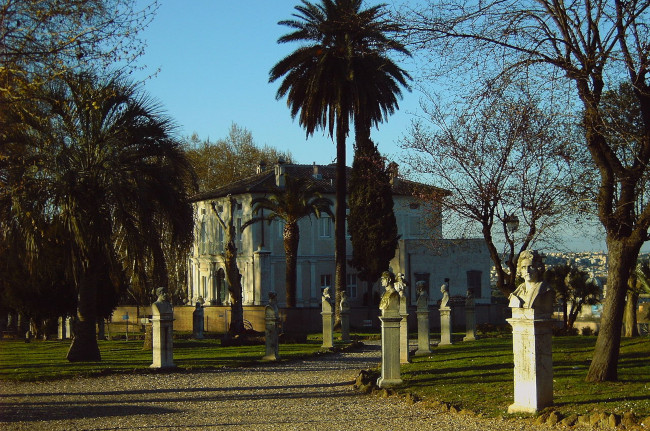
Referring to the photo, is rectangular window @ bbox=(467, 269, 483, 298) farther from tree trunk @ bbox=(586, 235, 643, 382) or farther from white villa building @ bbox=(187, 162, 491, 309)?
tree trunk @ bbox=(586, 235, 643, 382)

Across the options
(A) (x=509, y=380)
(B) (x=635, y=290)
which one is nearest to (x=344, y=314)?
(B) (x=635, y=290)

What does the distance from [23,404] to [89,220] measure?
20.0 feet

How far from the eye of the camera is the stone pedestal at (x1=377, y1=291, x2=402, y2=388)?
14211 mm

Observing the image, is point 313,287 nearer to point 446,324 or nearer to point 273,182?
point 273,182

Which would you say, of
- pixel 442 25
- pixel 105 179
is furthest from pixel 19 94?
pixel 105 179

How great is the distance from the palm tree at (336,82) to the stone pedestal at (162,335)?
16430 millimetres

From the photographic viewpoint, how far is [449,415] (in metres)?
11.1

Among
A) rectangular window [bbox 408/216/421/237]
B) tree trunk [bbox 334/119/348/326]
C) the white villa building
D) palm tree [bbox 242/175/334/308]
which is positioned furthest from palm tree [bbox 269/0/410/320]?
rectangular window [bbox 408/216/421/237]

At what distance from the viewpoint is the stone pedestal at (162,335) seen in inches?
739

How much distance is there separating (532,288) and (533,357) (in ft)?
2.71

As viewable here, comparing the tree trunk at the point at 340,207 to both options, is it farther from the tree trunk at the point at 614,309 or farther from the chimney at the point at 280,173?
the tree trunk at the point at 614,309

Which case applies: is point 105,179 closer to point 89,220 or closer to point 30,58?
point 89,220

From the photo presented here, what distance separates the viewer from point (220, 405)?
13164 mm

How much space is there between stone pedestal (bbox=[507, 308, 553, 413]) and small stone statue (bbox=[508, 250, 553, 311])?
10 cm
